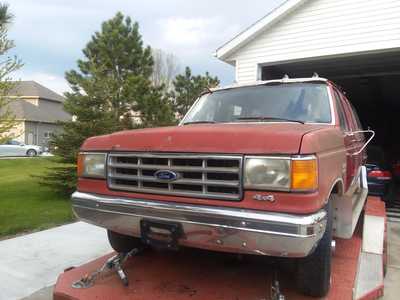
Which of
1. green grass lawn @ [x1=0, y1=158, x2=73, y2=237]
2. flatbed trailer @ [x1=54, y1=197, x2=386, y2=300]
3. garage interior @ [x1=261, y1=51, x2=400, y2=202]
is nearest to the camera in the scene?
flatbed trailer @ [x1=54, y1=197, x2=386, y2=300]

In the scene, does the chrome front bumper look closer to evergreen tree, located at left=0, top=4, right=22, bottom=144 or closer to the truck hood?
the truck hood

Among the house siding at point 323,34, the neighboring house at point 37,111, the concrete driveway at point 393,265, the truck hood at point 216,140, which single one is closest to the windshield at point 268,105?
the truck hood at point 216,140

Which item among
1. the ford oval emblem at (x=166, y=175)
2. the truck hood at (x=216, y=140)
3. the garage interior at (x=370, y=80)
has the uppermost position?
the garage interior at (x=370, y=80)

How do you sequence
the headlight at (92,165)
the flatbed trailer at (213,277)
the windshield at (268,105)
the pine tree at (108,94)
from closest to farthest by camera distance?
the flatbed trailer at (213,277), the headlight at (92,165), the windshield at (268,105), the pine tree at (108,94)

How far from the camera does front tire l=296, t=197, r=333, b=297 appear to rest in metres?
3.04

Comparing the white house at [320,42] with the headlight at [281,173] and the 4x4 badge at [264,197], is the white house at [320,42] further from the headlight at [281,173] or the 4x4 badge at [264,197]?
the 4x4 badge at [264,197]

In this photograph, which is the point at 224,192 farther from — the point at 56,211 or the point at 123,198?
the point at 56,211

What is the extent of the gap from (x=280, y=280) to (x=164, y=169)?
141cm

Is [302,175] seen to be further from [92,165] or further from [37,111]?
[37,111]

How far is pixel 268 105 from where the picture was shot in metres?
4.17

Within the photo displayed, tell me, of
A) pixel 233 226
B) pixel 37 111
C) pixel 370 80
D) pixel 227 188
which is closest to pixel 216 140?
pixel 227 188

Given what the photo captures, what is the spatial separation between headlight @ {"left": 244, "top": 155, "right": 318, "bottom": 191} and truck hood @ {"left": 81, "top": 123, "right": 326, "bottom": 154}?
59 mm

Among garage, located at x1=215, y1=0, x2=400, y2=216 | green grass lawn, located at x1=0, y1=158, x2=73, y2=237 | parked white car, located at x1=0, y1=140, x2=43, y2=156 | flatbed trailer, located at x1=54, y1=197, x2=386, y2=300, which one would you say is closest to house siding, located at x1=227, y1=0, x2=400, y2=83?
garage, located at x1=215, y1=0, x2=400, y2=216

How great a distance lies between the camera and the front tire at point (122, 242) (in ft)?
13.5
